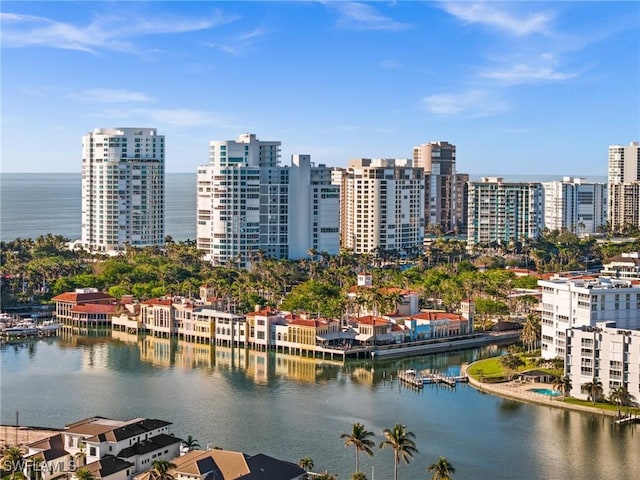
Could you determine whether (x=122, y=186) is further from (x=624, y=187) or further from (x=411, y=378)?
(x=624, y=187)

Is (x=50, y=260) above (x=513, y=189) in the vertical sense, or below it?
below

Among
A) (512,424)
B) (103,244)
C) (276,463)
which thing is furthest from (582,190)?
(276,463)

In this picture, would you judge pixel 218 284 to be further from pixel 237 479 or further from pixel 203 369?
pixel 237 479

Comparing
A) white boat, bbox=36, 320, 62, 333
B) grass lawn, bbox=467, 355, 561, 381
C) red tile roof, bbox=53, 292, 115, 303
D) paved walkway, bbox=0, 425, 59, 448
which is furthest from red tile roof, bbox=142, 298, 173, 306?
paved walkway, bbox=0, 425, 59, 448

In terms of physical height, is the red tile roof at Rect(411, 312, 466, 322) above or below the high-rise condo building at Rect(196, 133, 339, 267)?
below

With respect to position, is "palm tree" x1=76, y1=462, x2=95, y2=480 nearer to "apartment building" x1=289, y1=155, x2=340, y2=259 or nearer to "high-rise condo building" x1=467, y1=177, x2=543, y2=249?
"apartment building" x1=289, y1=155, x2=340, y2=259

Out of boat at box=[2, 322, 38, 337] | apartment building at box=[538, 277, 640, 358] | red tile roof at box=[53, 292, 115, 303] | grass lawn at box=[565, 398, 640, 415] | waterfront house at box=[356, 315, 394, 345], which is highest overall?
apartment building at box=[538, 277, 640, 358]
